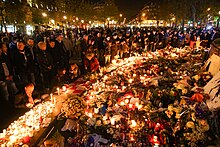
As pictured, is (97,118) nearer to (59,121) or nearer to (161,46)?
(59,121)

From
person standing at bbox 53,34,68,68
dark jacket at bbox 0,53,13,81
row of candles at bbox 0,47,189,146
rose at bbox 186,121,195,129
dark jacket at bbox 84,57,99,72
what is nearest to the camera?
rose at bbox 186,121,195,129

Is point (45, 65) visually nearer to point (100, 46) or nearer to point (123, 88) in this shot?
point (123, 88)

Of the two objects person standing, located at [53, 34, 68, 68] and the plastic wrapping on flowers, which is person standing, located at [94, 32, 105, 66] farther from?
the plastic wrapping on flowers

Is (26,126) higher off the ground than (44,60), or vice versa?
(44,60)

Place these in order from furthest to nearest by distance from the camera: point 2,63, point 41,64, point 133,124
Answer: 1. point 41,64
2. point 2,63
3. point 133,124

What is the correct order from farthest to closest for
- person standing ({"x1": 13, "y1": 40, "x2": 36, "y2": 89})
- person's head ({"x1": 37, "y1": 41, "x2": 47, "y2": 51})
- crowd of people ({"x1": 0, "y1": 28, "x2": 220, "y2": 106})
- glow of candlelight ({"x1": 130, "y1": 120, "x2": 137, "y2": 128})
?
person's head ({"x1": 37, "y1": 41, "x2": 47, "y2": 51}) → person standing ({"x1": 13, "y1": 40, "x2": 36, "y2": 89}) → crowd of people ({"x1": 0, "y1": 28, "x2": 220, "y2": 106}) → glow of candlelight ({"x1": 130, "y1": 120, "x2": 137, "y2": 128})

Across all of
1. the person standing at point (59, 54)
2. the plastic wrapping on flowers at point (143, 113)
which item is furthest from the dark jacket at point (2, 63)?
the plastic wrapping on flowers at point (143, 113)

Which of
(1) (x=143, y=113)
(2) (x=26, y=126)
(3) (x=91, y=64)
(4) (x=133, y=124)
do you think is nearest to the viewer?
(2) (x=26, y=126)

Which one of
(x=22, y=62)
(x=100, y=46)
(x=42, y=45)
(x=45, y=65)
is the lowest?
(x=45, y=65)

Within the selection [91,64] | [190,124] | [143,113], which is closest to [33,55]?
[91,64]

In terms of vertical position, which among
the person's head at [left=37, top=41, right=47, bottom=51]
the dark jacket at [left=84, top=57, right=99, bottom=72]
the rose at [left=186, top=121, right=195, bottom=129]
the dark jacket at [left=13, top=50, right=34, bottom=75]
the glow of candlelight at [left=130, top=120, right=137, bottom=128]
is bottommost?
the glow of candlelight at [left=130, top=120, right=137, bottom=128]

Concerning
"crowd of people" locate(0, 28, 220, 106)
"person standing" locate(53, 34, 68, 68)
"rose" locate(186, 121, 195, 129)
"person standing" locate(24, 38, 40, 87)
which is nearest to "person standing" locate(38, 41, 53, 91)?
"crowd of people" locate(0, 28, 220, 106)

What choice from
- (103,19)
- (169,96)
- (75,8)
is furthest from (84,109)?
(103,19)

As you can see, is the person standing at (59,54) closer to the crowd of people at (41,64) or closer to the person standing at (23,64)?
the crowd of people at (41,64)
